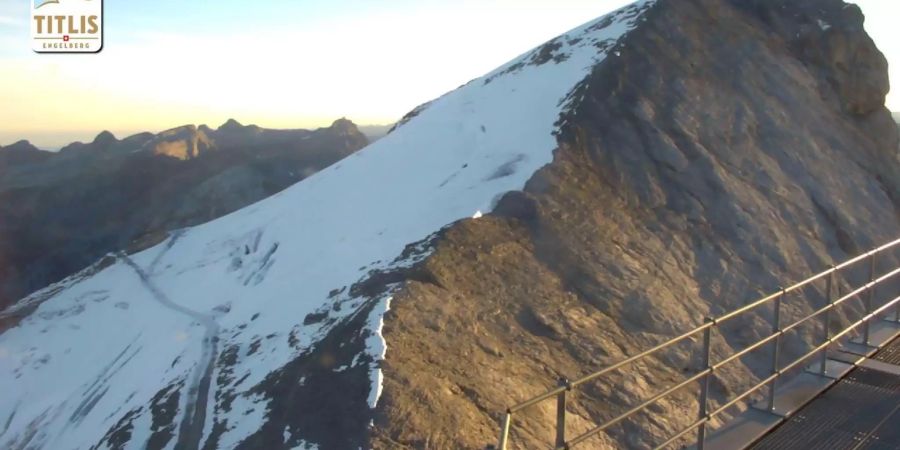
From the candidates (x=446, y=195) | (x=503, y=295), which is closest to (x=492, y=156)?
(x=446, y=195)

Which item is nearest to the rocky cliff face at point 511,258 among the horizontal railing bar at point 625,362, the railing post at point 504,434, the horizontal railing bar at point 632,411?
the horizontal railing bar at point 632,411

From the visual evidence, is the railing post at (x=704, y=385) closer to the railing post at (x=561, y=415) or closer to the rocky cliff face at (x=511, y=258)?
the railing post at (x=561, y=415)

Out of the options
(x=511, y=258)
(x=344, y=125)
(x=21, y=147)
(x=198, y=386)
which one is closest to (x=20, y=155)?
(x=21, y=147)

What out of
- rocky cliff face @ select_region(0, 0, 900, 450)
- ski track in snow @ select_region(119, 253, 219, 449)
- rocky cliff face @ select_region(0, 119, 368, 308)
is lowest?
rocky cliff face @ select_region(0, 119, 368, 308)

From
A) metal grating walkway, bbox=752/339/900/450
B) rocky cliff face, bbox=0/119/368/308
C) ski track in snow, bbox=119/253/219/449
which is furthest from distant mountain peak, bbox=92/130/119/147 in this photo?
metal grating walkway, bbox=752/339/900/450

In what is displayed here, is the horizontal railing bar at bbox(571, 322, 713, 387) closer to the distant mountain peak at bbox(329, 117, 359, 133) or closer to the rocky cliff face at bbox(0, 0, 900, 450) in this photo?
the rocky cliff face at bbox(0, 0, 900, 450)

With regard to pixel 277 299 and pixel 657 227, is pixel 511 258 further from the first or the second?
pixel 277 299
